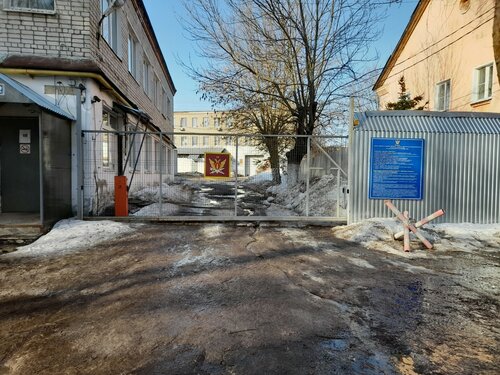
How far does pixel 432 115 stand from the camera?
353 inches

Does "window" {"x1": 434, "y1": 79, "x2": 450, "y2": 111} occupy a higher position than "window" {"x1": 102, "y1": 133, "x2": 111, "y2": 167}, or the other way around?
"window" {"x1": 434, "y1": 79, "x2": 450, "y2": 111}

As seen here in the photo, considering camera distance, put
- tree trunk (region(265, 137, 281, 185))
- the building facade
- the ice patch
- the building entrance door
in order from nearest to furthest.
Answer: the ice patch → the building facade → the building entrance door → tree trunk (region(265, 137, 281, 185))

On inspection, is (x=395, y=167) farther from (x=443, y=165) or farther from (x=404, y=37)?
(x=404, y=37)

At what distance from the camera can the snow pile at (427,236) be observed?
23.5ft

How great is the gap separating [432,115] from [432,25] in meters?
12.5

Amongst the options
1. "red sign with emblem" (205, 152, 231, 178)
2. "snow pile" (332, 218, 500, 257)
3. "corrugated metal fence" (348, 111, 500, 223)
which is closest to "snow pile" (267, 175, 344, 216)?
"corrugated metal fence" (348, 111, 500, 223)

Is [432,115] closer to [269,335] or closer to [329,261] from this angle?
[329,261]

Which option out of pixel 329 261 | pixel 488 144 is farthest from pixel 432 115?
pixel 329 261

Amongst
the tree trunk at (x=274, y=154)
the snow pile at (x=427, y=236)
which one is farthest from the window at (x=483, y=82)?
the tree trunk at (x=274, y=154)

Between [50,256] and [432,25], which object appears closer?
[50,256]

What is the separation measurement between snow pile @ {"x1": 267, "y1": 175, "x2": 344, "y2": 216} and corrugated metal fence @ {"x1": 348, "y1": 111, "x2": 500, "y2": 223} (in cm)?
102

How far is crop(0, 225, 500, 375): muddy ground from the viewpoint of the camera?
9.68 ft

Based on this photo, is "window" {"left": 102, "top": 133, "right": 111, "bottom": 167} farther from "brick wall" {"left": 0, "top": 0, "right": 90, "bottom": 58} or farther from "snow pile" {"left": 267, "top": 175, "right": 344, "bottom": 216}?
"snow pile" {"left": 267, "top": 175, "right": 344, "bottom": 216}

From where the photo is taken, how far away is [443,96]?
17.7 metres
